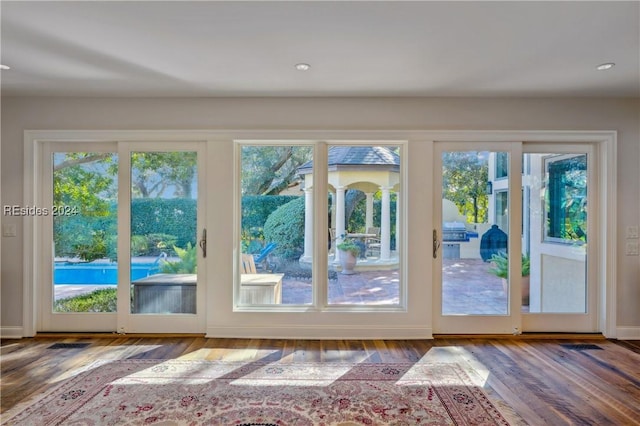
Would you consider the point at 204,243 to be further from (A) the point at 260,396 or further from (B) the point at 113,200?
(A) the point at 260,396

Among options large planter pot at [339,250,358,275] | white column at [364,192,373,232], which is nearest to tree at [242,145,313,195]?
white column at [364,192,373,232]

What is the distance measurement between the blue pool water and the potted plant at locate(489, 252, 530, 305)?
3.63 m

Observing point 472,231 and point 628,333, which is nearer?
point 628,333

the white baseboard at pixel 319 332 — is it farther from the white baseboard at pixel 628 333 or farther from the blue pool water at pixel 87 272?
the white baseboard at pixel 628 333

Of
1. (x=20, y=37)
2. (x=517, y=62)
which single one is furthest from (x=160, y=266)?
(x=517, y=62)

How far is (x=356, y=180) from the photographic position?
12.5ft

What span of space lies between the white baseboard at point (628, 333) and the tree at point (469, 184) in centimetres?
183

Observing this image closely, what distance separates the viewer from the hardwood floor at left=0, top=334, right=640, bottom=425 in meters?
2.43

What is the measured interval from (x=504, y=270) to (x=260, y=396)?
111 inches

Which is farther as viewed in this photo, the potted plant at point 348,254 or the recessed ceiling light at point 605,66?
the potted plant at point 348,254

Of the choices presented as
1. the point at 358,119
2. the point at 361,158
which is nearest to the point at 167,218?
the point at 361,158

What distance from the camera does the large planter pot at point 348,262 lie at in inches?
151

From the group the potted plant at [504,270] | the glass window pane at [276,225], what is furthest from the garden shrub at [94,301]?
the potted plant at [504,270]

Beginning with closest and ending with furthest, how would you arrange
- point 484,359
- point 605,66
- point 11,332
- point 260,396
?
point 260,396, point 605,66, point 484,359, point 11,332
